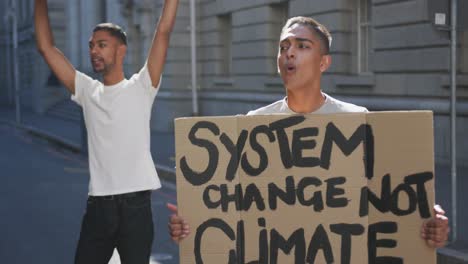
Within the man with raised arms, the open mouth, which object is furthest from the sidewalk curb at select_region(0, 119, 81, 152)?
the open mouth

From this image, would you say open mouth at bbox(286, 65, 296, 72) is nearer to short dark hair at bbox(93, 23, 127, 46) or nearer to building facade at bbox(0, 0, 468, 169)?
short dark hair at bbox(93, 23, 127, 46)

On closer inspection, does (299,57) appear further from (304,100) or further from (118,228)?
(118,228)

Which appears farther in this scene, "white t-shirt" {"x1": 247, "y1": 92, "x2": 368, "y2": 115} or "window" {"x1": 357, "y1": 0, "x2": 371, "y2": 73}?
"window" {"x1": 357, "y1": 0, "x2": 371, "y2": 73}

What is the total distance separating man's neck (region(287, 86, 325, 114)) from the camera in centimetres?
296

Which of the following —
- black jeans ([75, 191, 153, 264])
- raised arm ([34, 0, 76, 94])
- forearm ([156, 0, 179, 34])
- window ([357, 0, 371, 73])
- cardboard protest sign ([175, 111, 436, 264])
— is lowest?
black jeans ([75, 191, 153, 264])

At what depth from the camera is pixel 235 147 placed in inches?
115

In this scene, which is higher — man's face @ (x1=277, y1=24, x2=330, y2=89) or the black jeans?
man's face @ (x1=277, y1=24, x2=330, y2=89)

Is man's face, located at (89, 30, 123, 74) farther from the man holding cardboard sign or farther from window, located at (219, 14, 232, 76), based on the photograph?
window, located at (219, 14, 232, 76)

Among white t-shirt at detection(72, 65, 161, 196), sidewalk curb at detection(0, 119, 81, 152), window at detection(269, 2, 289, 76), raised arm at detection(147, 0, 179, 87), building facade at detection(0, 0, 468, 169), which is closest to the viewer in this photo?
white t-shirt at detection(72, 65, 161, 196)

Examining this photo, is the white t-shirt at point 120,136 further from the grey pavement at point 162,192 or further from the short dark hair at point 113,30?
the grey pavement at point 162,192

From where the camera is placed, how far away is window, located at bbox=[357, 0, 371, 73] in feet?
50.9

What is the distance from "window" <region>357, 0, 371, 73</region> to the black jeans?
40.6ft

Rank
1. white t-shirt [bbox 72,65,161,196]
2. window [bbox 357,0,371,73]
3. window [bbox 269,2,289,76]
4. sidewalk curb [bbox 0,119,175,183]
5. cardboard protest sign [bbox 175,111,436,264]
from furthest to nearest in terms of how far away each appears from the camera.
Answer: window [bbox 269,2,289,76] < window [bbox 357,0,371,73] < sidewalk curb [bbox 0,119,175,183] < white t-shirt [bbox 72,65,161,196] < cardboard protest sign [bbox 175,111,436,264]

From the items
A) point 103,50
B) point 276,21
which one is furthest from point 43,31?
point 276,21
